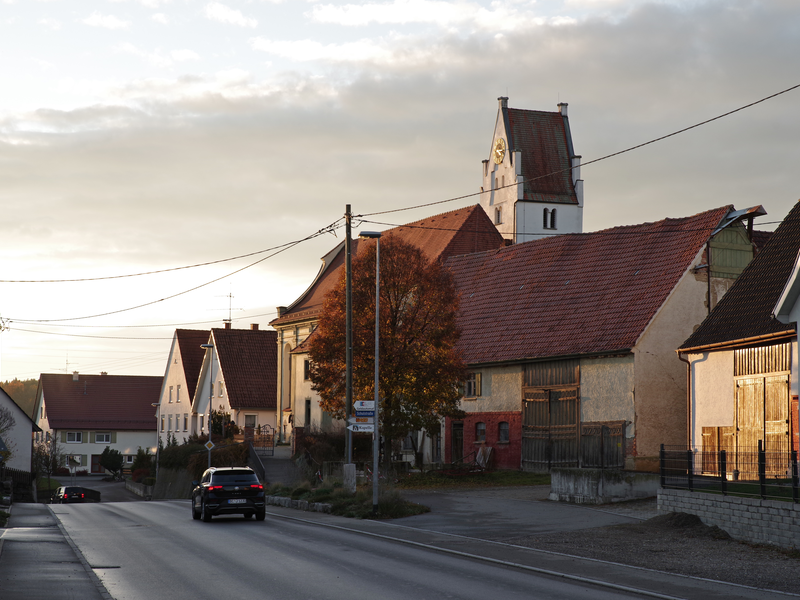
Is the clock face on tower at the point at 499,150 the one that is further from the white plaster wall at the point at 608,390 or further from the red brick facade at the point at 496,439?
the white plaster wall at the point at 608,390

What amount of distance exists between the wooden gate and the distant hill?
122m

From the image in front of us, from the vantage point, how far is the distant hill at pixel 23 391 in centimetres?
14762

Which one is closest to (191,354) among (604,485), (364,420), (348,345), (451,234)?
(451,234)

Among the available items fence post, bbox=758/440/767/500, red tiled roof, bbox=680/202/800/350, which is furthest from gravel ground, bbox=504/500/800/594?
red tiled roof, bbox=680/202/800/350

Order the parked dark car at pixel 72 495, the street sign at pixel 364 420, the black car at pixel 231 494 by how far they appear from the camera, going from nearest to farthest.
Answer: the black car at pixel 231 494
the street sign at pixel 364 420
the parked dark car at pixel 72 495

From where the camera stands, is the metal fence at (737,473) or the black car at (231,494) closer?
the metal fence at (737,473)

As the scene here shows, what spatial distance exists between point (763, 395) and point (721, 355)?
2.59m

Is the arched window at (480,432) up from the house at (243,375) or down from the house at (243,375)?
down

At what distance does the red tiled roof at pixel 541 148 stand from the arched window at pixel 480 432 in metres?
52.9

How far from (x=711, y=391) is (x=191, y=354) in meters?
53.5

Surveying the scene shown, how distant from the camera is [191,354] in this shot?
76375mm

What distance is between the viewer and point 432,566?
16312mm

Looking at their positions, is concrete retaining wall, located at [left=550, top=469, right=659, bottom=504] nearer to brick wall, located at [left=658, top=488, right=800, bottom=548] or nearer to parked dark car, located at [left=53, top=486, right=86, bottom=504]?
brick wall, located at [left=658, top=488, right=800, bottom=548]

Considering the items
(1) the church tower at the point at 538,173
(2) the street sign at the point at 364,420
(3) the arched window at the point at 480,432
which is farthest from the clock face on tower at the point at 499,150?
(2) the street sign at the point at 364,420
